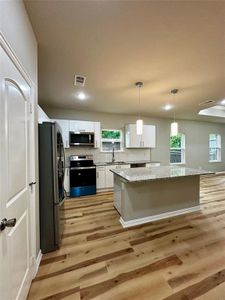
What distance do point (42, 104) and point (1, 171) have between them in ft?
13.3

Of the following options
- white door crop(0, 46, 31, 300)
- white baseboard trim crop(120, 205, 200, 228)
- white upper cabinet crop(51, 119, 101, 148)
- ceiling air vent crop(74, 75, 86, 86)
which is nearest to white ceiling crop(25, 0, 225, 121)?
ceiling air vent crop(74, 75, 86, 86)

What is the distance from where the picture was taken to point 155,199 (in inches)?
114

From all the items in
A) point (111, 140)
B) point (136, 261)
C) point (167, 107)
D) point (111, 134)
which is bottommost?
point (136, 261)

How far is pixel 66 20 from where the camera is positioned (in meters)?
1.59

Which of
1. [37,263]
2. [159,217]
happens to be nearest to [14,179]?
[37,263]

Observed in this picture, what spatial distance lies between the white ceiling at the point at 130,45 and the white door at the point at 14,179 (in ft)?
2.71

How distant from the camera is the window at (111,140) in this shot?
5414 millimetres

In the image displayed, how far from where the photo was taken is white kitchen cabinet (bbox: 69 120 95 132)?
175 inches

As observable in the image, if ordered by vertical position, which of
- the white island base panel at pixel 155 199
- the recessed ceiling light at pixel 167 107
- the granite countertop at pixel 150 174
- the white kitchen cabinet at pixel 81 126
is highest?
the recessed ceiling light at pixel 167 107

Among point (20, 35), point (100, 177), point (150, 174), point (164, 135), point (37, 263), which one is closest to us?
point (20, 35)

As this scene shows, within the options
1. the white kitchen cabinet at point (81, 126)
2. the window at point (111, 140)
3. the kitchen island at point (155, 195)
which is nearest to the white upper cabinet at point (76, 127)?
the white kitchen cabinet at point (81, 126)

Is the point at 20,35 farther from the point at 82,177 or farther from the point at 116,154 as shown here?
the point at 116,154

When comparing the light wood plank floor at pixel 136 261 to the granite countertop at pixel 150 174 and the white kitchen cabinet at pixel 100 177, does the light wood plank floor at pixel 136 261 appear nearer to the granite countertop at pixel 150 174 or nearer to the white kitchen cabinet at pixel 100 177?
the granite countertop at pixel 150 174

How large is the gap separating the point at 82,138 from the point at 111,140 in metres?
1.28
